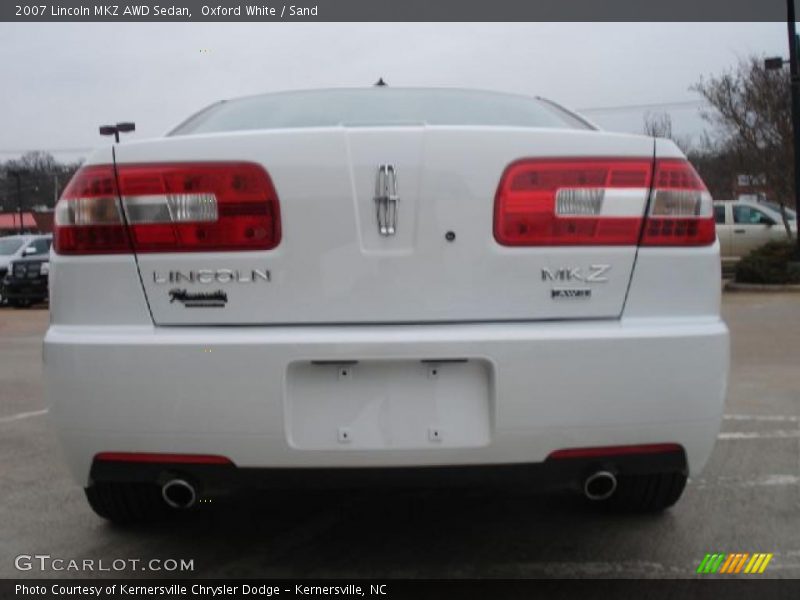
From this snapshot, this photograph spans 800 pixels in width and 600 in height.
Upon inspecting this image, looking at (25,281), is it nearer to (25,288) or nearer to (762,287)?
(25,288)

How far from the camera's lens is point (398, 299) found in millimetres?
2215

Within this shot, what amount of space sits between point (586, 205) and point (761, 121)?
637 inches

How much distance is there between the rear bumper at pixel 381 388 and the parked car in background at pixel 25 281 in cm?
1629

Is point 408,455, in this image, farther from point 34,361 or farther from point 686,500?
point 34,361

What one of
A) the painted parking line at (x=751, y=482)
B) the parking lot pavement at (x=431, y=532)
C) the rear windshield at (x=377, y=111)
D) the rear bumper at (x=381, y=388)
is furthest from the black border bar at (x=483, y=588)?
the rear windshield at (x=377, y=111)

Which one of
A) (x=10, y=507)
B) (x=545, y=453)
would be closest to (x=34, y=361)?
(x=10, y=507)

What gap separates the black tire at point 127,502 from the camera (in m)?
2.94

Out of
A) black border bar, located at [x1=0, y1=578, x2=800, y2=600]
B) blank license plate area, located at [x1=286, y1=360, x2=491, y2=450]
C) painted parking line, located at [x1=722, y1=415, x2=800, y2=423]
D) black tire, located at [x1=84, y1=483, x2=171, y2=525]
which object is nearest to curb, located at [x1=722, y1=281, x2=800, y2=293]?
painted parking line, located at [x1=722, y1=415, x2=800, y2=423]

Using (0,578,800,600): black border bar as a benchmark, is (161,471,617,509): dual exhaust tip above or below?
above

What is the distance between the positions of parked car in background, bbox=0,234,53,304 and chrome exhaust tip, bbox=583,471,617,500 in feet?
57.8

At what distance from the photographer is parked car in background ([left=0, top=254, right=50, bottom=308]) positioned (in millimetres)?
17031

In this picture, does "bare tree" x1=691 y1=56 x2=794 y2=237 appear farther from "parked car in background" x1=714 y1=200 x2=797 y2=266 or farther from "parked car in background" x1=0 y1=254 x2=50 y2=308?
"parked car in background" x1=0 y1=254 x2=50 y2=308

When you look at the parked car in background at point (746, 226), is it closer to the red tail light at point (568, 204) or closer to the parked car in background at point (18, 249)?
the parked car in background at point (18, 249)

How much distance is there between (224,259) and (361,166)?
460mm
